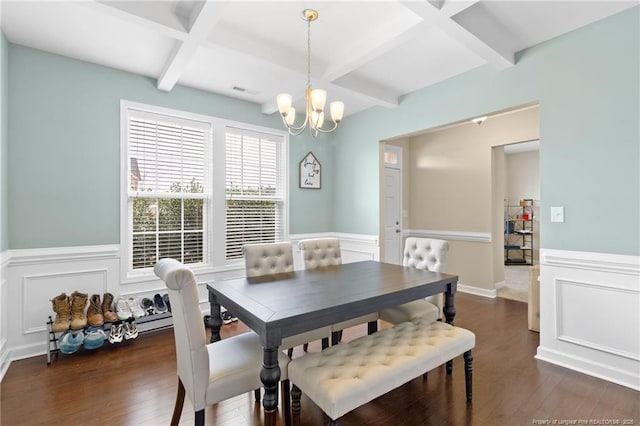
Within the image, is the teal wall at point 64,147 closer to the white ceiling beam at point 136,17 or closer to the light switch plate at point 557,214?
the white ceiling beam at point 136,17

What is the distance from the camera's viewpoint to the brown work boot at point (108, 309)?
9.21ft

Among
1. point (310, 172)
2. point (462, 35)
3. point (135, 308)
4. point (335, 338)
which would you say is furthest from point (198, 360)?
point (310, 172)

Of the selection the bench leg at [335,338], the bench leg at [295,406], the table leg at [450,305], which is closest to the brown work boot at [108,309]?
the bench leg at [335,338]

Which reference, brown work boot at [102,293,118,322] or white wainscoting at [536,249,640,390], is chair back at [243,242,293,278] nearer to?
brown work boot at [102,293,118,322]

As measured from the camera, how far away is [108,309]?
9.61ft

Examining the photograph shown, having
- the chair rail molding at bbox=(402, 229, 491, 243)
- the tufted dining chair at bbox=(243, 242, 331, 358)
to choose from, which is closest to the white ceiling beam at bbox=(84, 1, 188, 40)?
the tufted dining chair at bbox=(243, 242, 331, 358)

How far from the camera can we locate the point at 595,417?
6.26ft

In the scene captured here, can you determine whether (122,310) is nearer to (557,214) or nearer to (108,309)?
(108,309)

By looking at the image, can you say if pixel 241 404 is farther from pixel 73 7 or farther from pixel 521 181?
pixel 521 181

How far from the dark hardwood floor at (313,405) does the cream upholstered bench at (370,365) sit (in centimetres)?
27

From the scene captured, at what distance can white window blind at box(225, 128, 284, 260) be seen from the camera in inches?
155

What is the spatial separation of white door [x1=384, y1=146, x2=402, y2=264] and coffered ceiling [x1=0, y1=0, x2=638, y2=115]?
2223mm

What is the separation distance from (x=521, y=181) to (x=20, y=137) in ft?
30.2

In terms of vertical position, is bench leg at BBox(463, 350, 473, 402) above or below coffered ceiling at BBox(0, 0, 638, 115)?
below
